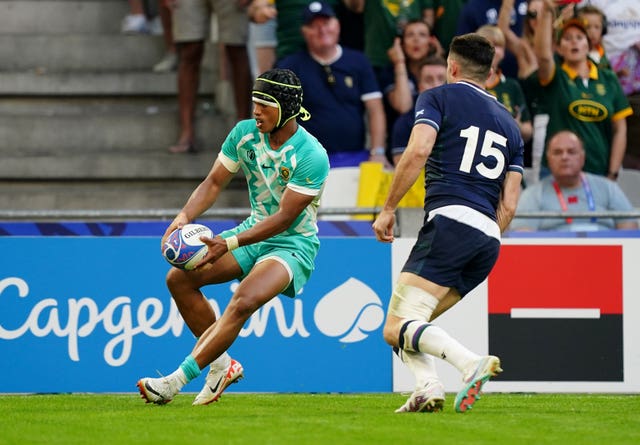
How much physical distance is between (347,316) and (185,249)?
284cm

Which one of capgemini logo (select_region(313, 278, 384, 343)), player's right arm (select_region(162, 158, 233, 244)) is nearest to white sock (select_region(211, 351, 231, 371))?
player's right arm (select_region(162, 158, 233, 244))

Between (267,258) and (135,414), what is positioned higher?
(267,258)

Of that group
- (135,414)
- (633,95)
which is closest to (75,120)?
(633,95)

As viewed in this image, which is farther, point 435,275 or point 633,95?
point 633,95

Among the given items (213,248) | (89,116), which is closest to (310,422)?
(213,248)

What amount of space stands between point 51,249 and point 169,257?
2.75 metres

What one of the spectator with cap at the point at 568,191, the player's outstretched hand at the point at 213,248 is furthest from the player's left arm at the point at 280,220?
the spectator with cap at the point at 568,191

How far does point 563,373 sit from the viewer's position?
1121 centimetres

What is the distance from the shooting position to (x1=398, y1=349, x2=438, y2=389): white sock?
27.1 feet

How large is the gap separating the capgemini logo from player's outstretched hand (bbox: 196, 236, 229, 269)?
266cm

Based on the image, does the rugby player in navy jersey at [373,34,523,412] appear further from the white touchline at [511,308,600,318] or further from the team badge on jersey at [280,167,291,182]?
the white touchline at [511,308,600,318]

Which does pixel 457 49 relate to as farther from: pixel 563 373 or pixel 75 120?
pixel 75 120

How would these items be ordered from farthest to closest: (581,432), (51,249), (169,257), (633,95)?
(633,95) < (51,249) < (169,257) < (581,432)

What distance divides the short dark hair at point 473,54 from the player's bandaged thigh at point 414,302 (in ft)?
4.50
